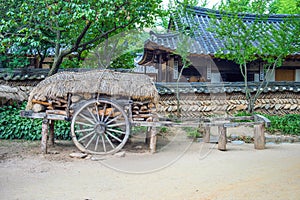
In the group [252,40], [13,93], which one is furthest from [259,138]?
[13,93]

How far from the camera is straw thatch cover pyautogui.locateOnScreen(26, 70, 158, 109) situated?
6.74 m

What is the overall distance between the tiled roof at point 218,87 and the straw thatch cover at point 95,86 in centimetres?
400

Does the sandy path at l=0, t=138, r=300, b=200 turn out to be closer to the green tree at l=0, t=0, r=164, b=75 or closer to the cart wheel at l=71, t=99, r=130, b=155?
the cart wheel at l=71, t=99, r=130, b=155

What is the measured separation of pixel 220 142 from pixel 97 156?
299 cm

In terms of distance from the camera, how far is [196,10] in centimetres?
1471

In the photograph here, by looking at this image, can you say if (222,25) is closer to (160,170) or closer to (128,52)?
(128,52)

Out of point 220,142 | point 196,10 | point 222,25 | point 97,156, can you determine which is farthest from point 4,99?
point 196,10

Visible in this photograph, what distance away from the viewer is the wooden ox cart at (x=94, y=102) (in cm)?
679

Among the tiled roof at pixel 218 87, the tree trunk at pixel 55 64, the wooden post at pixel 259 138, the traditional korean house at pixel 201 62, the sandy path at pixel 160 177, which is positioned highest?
the traditional korean house at pixel 201 62

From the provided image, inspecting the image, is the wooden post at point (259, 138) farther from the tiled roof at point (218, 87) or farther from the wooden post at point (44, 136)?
the wooden post at point (44, 136)

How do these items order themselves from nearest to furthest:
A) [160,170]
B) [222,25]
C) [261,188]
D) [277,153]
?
[261,188], [160,170], [277,153], [222,25]

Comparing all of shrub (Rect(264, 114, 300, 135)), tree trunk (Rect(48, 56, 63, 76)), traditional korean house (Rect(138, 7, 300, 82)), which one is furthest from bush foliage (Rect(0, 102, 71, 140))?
shrub (Rect(264, 114, 300, 135))

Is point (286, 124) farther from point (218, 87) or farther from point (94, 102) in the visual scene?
point (94, 102)

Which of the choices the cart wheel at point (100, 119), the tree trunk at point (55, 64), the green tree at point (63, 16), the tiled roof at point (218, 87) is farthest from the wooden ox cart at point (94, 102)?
the tiled roof at point (218, 87)
